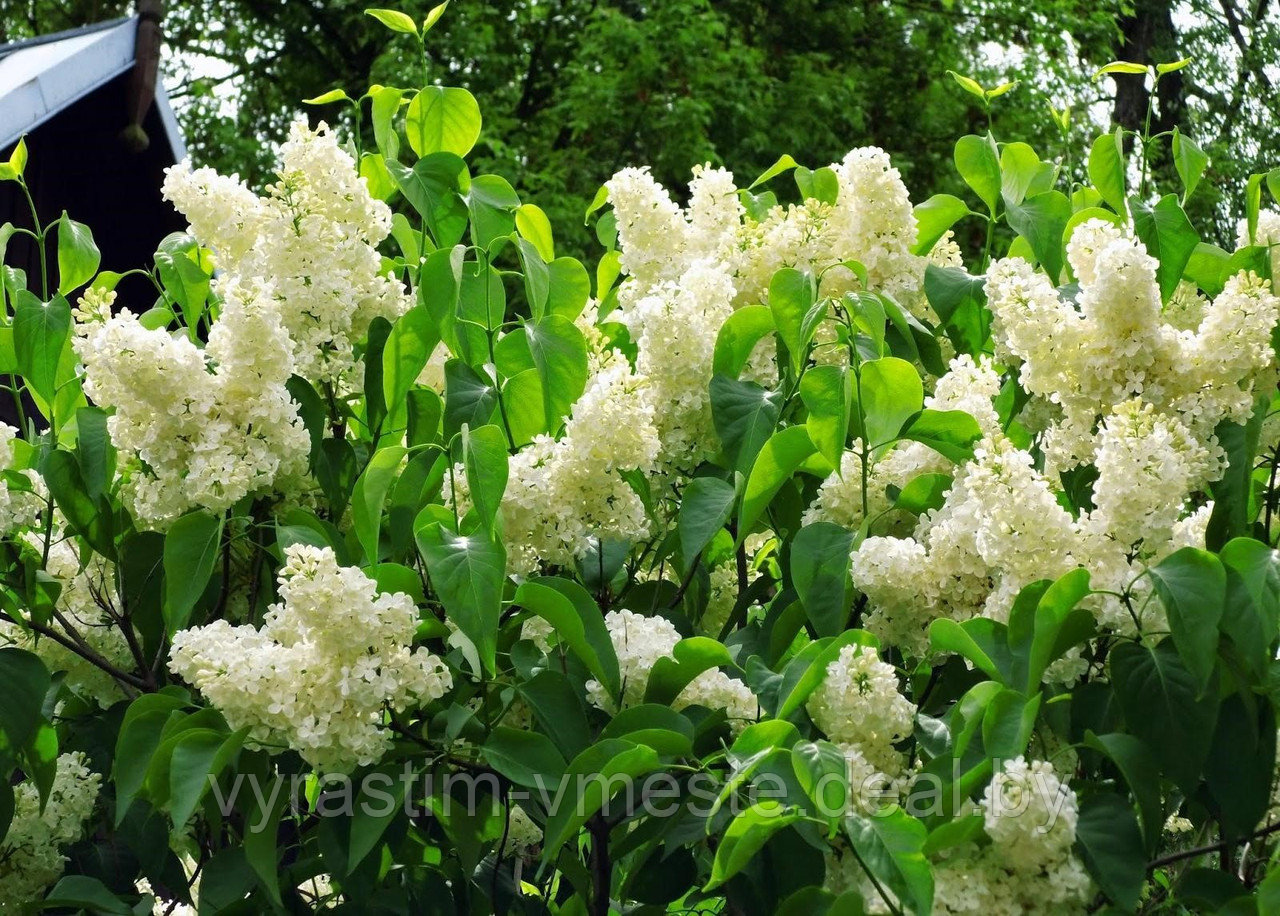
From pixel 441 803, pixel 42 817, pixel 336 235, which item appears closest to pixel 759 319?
pixel 336 235

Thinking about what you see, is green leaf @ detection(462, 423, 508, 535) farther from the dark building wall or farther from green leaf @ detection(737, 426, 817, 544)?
the dark building wall

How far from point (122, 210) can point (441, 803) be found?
20.6 feet

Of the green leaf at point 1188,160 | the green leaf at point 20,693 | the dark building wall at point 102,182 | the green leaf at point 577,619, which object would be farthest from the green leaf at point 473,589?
the dark building wall at point 102,182

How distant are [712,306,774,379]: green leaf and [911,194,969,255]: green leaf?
13.8 inches

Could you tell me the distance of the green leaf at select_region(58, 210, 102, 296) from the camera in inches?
80.3

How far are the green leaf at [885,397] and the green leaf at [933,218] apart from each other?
0.44m

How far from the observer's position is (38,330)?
1869 millimetres

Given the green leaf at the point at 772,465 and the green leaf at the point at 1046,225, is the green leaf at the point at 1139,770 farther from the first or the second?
the green leaf at the point at 1046,225

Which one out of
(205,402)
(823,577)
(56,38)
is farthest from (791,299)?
(56,38)

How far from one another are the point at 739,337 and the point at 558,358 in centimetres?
22

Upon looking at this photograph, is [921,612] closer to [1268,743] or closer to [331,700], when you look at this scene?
[1268,743]

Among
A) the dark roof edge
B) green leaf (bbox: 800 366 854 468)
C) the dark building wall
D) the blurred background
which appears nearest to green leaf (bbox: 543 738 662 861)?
green leaf (bbox: 800 366 854 468)

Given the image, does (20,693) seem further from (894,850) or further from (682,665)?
(894,850)

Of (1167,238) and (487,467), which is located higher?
(1167,238)
